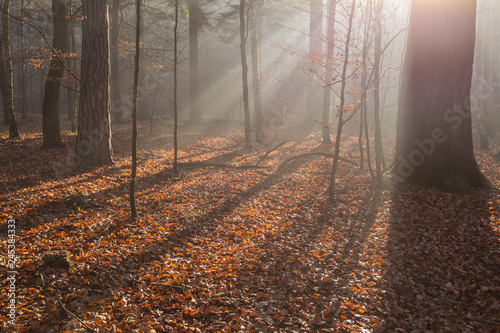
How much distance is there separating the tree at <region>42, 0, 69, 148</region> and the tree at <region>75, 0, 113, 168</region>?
7.69ft

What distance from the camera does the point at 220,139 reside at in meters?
15.1

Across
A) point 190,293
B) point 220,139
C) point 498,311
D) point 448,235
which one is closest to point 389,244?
point 448,235

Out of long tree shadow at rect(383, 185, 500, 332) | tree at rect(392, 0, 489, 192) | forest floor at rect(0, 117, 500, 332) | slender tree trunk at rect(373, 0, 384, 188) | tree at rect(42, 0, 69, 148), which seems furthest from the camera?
tree at rect(42, 0, 69, 148)

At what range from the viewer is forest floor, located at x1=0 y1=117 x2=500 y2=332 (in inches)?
143

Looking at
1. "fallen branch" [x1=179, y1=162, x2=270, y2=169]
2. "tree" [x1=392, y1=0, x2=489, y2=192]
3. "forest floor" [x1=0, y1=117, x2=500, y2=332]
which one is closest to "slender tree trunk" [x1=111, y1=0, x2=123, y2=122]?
"forest floor" [x1=0, y1=117, x2=500, y2=332]

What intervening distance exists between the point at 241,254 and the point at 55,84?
8.94m

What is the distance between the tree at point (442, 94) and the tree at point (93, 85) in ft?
27.3

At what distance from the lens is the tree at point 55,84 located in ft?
31.7

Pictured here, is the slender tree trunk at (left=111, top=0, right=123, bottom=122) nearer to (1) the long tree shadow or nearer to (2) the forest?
(2) the forest

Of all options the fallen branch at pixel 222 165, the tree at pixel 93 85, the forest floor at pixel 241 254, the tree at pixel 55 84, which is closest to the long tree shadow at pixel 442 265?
the forest floor at pixel 241 254

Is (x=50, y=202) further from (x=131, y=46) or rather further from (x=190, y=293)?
(x=131, y=46)

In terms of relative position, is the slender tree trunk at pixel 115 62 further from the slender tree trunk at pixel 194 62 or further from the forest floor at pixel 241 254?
the forest floor at pixel 241 254

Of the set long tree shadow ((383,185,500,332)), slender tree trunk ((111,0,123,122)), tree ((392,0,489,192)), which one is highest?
slender tree trunk ((111,0,123,122))

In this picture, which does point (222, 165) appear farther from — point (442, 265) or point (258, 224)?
point (442, 265)
